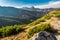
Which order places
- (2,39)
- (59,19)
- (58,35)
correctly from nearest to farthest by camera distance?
(58,35), (2,39), (59,19)

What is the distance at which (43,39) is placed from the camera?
15.4 meters

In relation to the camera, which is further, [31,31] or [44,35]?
[31,31]

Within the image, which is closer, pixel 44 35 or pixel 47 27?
pixel 44 35

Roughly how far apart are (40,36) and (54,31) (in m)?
4.41

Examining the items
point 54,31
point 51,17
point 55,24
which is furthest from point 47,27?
point 51,17

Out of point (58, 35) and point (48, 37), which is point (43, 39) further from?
point (58, 35)

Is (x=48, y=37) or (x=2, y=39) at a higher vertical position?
(x=48, y=37)

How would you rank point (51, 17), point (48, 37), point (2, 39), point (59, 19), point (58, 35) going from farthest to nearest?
point (51, 17) < point (59, 19) < point (2, 39) < point (58, 35) < point (48, 37)

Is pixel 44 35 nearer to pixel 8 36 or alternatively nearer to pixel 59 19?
pixel 8 36

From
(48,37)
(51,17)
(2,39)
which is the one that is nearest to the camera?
(48,37)

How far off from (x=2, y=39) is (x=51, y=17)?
25.7 ft

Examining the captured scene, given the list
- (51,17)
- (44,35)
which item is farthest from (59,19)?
(44,35)

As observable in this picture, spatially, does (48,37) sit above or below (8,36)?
above

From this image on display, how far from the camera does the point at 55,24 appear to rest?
21.4 m
